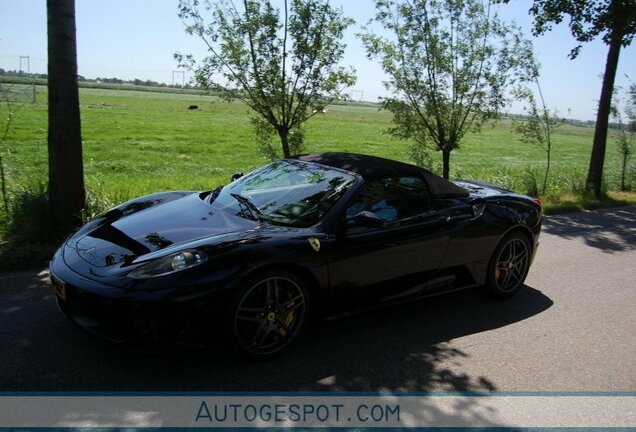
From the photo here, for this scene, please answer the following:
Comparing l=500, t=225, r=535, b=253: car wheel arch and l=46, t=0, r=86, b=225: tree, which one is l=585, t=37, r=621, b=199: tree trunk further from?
l=46, t=0, r=86, b=225: tree

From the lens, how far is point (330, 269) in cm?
382

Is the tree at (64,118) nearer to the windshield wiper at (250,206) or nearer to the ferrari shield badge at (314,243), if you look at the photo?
the windshield wiper at (250,206)

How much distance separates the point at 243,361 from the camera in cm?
352

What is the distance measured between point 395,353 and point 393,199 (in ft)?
4.21

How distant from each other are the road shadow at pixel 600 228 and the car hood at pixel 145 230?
5.77 meters

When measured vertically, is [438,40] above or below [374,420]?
above

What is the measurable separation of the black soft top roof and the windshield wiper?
0.76 meters

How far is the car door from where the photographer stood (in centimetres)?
392

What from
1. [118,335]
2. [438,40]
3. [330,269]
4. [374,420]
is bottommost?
[374,420]

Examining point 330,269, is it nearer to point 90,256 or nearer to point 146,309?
point 146,309

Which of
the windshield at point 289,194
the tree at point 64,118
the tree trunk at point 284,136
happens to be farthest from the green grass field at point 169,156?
the windshield at point 289,194

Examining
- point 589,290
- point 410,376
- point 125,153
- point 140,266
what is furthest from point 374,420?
point 125,153

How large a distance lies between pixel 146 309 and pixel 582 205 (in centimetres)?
1007

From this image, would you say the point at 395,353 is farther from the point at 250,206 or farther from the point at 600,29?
the point at 600,29
